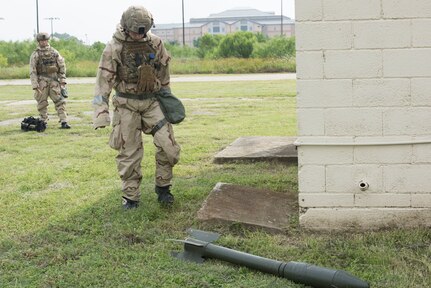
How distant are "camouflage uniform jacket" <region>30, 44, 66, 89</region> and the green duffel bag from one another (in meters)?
7.07

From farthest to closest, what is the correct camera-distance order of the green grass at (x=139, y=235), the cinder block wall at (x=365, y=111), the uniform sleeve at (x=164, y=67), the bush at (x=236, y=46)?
the bush at (x=236, y=46), the uniform sleeve at (x=164, y=67), the cinder block wall at (x=365, y=111), the green grass at (x=139, y=235)

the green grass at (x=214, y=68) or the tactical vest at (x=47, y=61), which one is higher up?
the green grass at (x=214, y=68)

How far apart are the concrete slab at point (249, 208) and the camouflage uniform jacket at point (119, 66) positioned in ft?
3.62

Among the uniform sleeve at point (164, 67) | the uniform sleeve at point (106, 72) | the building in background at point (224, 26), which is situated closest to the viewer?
the uniform sleeve at point (106, 72)

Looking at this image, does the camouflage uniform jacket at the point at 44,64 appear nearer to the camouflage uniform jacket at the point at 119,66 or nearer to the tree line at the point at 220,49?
the camouflage uniform jacket at the point at 119,66

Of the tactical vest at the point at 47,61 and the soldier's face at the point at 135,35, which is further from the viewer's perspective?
the tactical vest at the point at 47,61

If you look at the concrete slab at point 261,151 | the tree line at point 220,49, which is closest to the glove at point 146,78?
the concrete slab at point 261,151

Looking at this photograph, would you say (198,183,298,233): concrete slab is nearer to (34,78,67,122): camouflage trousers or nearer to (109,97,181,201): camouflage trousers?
(109,97,181,201): camouflage trousers

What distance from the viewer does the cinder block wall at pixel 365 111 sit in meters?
5.05

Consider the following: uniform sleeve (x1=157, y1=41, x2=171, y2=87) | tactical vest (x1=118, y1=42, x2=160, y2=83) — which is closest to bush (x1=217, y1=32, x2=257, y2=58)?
uniform sleeve (x1=157, y1=41, x2=171, y2=87)

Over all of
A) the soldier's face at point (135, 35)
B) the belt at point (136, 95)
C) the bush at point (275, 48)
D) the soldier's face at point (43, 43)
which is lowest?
the belt at point (136, 95)

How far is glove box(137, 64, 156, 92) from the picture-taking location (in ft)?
19.1

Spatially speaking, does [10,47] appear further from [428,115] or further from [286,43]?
[428,115]

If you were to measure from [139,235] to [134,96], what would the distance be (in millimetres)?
1291
